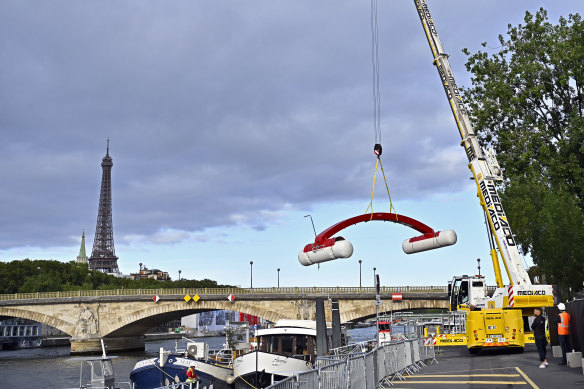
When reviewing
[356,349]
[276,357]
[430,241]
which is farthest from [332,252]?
[276,357]

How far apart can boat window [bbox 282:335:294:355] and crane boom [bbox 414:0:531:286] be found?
11.4 meters

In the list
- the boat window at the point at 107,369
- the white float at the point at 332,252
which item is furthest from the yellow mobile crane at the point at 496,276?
the boat window at the point at 107,369

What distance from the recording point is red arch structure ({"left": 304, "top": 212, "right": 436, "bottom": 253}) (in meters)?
19.8

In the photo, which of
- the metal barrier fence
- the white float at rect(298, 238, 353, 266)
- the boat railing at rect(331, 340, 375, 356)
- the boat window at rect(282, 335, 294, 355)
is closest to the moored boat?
the boat window at rect(282, 335, 294, 355)

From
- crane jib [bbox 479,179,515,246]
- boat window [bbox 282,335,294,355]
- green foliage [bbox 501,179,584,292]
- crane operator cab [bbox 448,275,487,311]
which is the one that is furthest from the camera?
green foliage [bbox 501,179,584,292]

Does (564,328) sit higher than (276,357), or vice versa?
(564,328)

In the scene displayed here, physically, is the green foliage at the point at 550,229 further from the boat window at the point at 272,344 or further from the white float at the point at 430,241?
the white float at the point at 430,241

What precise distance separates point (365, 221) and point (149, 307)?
62.1 meters

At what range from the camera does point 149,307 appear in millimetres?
77688

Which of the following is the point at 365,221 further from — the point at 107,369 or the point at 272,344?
the point at 107,369

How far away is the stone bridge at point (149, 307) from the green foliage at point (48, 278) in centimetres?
3363

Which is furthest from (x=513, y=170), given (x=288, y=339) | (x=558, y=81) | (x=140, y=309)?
(x=140, y=309)

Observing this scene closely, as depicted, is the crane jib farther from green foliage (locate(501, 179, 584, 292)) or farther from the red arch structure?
green foliage (locate(501, 179, 584, 292))

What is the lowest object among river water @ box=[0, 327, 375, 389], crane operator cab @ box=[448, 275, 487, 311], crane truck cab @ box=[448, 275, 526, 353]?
river water @ box=[0, 327, 375, 389]
